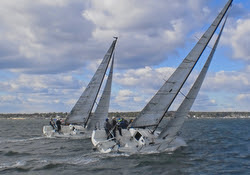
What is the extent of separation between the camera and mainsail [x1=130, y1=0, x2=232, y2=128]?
68.0 feet

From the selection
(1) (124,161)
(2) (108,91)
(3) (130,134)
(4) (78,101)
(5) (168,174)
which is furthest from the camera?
(4) (78,101)

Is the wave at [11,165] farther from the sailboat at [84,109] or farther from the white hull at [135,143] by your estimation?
the sailboat at [84,109]

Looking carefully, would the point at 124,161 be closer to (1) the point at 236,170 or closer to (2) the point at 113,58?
(1) the point at 236,170

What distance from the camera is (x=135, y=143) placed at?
20.6 m

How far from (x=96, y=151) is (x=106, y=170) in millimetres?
5744

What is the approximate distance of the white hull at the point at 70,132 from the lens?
104 feet

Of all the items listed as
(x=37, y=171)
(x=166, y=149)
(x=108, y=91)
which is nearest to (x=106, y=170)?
(x=37, y=171)

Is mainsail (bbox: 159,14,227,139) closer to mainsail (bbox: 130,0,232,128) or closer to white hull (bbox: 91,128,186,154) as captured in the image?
white hull (bbox: 91,128,186,154)

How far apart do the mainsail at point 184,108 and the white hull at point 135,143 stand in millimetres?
637

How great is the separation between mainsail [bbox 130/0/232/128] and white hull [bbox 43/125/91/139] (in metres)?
11.9

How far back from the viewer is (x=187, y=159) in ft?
61.4

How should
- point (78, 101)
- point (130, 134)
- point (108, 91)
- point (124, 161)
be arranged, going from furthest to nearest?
point (78, 101) < point (108, 91) < point (130, 134) < point (124, 161)

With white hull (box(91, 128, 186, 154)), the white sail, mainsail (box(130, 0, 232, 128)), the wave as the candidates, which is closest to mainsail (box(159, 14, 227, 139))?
white hull (box(91, 128, 186, 154))

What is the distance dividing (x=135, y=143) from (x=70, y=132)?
549 inches
